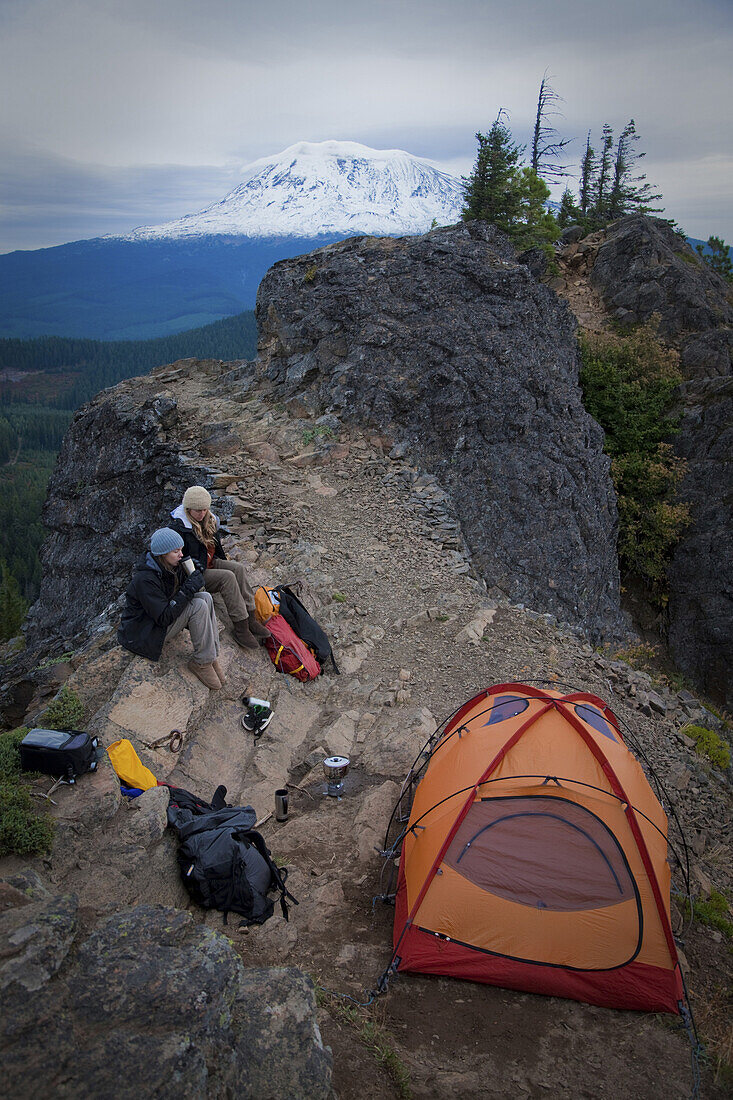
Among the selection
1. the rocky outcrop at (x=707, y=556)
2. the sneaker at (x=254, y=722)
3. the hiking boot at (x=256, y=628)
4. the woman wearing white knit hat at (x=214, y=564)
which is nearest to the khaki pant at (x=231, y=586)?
the woman wearing white knit hat at (x=214, y=564)

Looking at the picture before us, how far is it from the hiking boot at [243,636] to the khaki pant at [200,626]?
1.16 meters

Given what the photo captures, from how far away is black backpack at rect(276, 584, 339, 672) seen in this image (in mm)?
9117

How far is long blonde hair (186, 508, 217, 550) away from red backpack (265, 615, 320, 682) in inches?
66.3

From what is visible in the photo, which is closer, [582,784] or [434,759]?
[582,784]

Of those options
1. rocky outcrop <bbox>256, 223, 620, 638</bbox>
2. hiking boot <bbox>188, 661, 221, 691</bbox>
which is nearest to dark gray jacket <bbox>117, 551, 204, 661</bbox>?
hiking boot <bbox>188, 661, 221, 691</bbox>

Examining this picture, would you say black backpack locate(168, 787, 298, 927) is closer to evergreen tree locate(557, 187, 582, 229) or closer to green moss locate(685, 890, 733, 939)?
green moss locate(685, 890, 733, 939)

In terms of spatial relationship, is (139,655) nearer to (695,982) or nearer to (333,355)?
(695,982)

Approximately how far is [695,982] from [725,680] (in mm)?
15947

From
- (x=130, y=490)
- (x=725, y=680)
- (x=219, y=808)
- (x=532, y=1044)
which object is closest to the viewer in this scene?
(x=532, y=1044)

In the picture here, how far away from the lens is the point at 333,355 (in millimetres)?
16953

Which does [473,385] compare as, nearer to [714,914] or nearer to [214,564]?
[214,564]

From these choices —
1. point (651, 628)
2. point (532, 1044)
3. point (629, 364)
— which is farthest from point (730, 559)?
point (532, 1044)

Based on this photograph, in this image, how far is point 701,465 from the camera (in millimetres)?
19344

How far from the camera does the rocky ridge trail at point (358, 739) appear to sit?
163 inches
